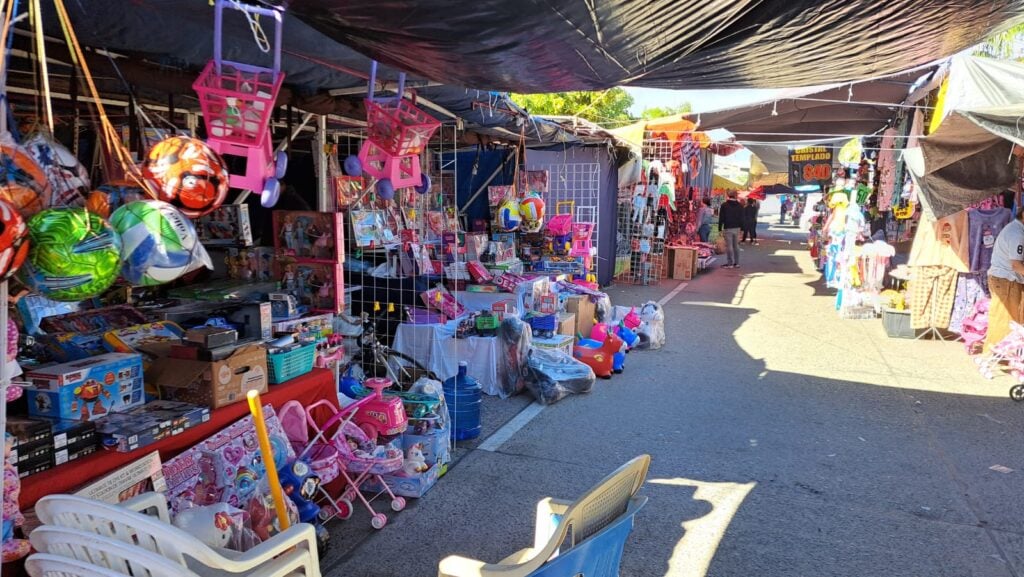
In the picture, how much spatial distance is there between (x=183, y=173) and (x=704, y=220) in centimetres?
1847

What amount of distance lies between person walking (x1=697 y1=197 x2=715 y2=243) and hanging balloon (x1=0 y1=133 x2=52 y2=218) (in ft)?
59.4

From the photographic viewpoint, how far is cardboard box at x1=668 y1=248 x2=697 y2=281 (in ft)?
51.0

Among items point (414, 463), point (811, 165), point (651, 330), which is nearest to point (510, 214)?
point (651, 330)

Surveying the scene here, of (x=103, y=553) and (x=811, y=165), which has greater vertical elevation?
(x=811, y=165)

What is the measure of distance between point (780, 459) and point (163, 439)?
4.22m

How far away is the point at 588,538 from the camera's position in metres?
2.33

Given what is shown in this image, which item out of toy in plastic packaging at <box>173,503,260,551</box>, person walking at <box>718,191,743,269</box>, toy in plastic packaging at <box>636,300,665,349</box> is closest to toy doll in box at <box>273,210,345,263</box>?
toy in plastic packaging at <box>173,503,260,551</box>

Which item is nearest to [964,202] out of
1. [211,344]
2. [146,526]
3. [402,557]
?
[402,557]

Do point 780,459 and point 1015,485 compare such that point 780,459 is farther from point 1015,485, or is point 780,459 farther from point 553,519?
point 553,519

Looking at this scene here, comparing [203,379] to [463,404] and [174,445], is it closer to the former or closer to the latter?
[174,445]

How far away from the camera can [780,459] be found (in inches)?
203

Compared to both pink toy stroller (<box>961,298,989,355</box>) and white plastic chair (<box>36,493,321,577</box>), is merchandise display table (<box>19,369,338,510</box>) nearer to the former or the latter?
white plastic chair (<box>36,493,321,577</box>)

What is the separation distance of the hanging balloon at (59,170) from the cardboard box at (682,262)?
555 inches

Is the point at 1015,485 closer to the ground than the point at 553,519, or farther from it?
closer to the ground
